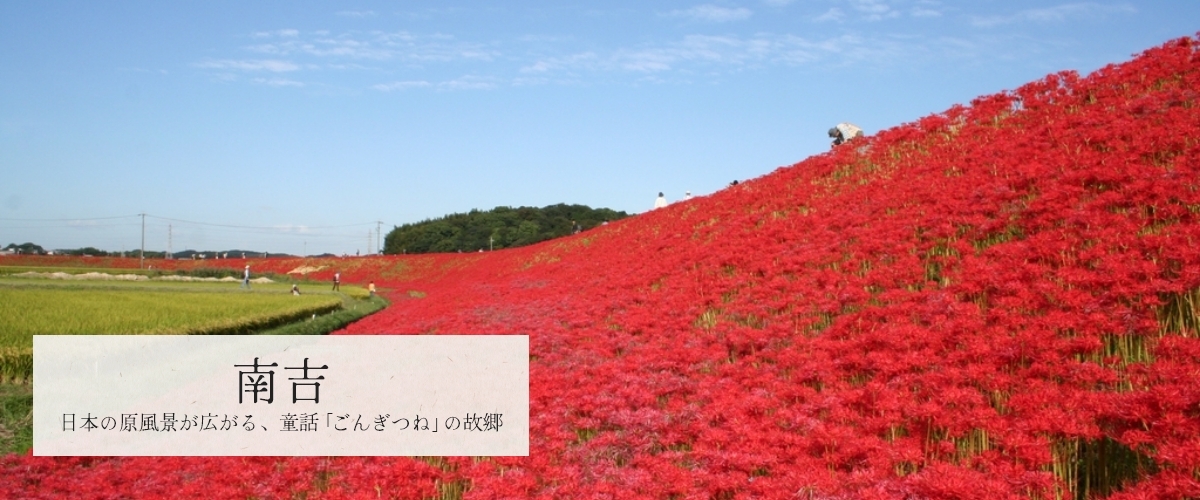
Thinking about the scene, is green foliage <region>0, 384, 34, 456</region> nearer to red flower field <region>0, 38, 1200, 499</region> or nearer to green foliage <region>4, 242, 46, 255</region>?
red flower field <region>0, 38, 1200, 499</region>

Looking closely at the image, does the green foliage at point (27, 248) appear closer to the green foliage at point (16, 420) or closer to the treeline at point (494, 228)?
the treeline at point (494, 228)

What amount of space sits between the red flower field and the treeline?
76758mm

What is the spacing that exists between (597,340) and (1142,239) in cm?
667

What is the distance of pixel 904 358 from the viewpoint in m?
6.74

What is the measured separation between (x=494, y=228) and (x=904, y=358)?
87319mm

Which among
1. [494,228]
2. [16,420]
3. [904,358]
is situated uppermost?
[494,228]

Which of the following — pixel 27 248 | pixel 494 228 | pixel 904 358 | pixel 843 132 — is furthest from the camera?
pixel 494 228

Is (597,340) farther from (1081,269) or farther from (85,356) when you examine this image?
(85,356)

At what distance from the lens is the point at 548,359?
9.82 metres

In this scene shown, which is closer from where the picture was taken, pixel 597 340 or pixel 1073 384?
pixel 1073 384

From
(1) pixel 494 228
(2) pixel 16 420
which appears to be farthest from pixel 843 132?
(1) pixel 494 228

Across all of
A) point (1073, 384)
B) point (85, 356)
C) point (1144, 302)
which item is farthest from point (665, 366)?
point (85, 356)

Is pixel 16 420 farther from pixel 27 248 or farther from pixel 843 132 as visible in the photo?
pixel 27 248

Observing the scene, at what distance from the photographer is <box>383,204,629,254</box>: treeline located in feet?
300
